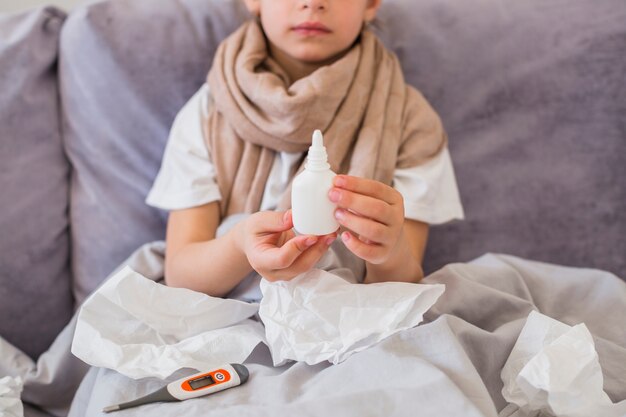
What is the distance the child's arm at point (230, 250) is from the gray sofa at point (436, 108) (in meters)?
0.18

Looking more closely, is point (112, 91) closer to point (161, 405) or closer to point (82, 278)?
point (82, 278)

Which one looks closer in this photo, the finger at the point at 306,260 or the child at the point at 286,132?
the finger at the point at 306,260

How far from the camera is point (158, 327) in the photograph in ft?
2.76

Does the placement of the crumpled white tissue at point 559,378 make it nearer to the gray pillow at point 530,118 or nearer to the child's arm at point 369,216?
the child's arm at point 369,216

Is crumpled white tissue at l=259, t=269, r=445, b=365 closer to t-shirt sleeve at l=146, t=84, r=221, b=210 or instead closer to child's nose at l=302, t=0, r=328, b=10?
t-shirt sleeve at l=146, t=84, r=221, b=210

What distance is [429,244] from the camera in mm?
1173

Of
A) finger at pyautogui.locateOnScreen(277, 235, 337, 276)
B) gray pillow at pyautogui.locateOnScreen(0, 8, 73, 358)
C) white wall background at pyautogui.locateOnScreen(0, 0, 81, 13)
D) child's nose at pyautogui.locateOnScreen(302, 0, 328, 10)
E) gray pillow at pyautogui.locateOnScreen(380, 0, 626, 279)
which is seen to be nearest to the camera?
finger at pyautogui.locateOnScreen(277, 235, 337, 276)

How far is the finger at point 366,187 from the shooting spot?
26.2 inches

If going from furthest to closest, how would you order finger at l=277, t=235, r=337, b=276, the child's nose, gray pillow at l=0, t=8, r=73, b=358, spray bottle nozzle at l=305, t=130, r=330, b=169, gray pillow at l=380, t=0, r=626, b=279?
gray pillow at l=380, t=0, r=626, b=279
gray pillow at l=0, t=8, r=73, b=358
the child's nose
finger at l=277, t=235, r=337, b=276
spray bottle nozzle at l=305, t=130, r=330, b=169

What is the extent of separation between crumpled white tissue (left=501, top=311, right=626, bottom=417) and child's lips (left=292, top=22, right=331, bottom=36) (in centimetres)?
54

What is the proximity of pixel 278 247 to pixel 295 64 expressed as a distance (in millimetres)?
409

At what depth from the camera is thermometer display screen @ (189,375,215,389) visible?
0.73m

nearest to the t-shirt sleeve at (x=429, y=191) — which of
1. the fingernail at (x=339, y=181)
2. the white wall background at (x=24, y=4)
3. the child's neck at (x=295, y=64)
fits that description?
the child's neck at (x=295, y=64)

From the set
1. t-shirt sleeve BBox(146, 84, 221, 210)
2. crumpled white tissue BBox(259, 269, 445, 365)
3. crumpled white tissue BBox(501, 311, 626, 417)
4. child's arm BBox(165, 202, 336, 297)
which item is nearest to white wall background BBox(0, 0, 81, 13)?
t-shirt sleeve BBox(146, 84, 221, 210)
